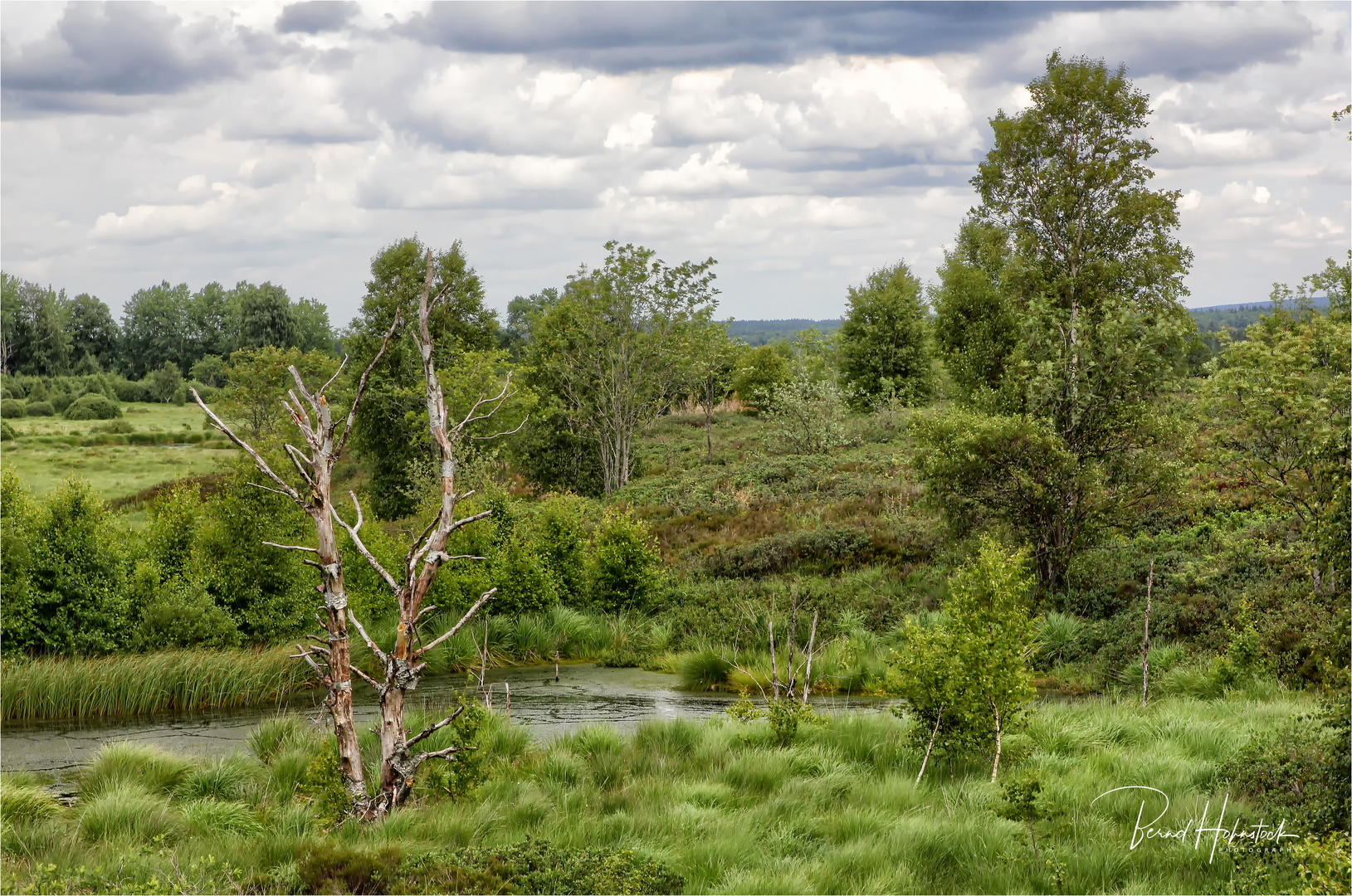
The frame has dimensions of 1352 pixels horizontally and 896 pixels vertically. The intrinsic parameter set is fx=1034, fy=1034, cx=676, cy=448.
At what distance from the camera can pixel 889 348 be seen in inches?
2020

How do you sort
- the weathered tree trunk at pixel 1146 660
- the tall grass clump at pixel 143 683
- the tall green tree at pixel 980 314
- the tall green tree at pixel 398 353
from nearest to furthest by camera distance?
the weathered tree trunk at pixel 1146 660, the tall grass clump at pixel 143 683, the tall green tree at pixel 980 314, the tall green tree at pixel 398 353

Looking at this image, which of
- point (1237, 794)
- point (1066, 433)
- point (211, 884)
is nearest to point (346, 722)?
point (211, 884)

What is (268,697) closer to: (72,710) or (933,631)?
(72,710)

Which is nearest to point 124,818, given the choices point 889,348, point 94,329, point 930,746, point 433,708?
point 433,708

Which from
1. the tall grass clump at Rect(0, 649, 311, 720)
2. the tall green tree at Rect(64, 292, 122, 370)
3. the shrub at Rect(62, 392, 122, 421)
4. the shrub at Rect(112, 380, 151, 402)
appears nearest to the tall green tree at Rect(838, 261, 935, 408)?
the tall grass clump at Rect(0, 649, 311, 720)

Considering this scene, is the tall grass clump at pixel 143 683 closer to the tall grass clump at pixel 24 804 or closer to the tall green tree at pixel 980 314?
the tall grass clump at pixel 24 804

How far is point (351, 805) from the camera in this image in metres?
8.47

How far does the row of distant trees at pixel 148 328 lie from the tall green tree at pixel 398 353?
170 feet

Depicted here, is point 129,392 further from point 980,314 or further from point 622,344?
point 980,314

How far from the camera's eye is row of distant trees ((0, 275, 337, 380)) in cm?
9538

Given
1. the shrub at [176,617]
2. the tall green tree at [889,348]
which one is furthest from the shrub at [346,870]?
the tall green tree at [889,348]

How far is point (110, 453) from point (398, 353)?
94.0 feet

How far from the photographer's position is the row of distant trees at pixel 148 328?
9538cm

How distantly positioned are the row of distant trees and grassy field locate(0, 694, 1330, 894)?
8455 cm
